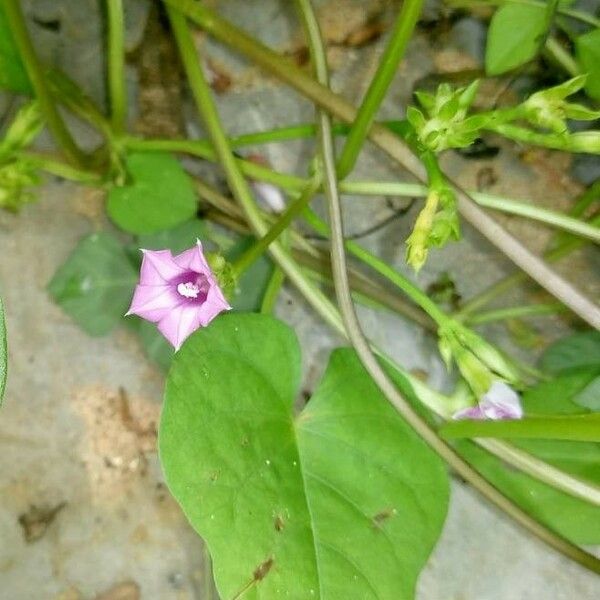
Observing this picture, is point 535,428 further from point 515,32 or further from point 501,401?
point 515,32

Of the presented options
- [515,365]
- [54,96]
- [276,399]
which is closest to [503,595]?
[515,365]

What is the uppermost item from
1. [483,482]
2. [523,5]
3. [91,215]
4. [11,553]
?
[523,5]

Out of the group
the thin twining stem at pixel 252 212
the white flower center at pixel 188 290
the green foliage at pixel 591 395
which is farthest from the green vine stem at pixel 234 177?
the green foliage at pixel 591 395

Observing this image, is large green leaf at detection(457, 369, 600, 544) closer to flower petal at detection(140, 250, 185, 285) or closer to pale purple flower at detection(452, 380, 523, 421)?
pale purple flower at detection(452, 380, 523, 421)

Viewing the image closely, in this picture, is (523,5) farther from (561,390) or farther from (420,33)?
(561,390)

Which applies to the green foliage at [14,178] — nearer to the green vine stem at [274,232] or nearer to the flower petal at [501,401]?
the green vine stem at [274,232]

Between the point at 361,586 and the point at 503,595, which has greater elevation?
the point at 361,586

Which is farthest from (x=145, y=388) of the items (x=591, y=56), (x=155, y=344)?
(x=591, y=56)
